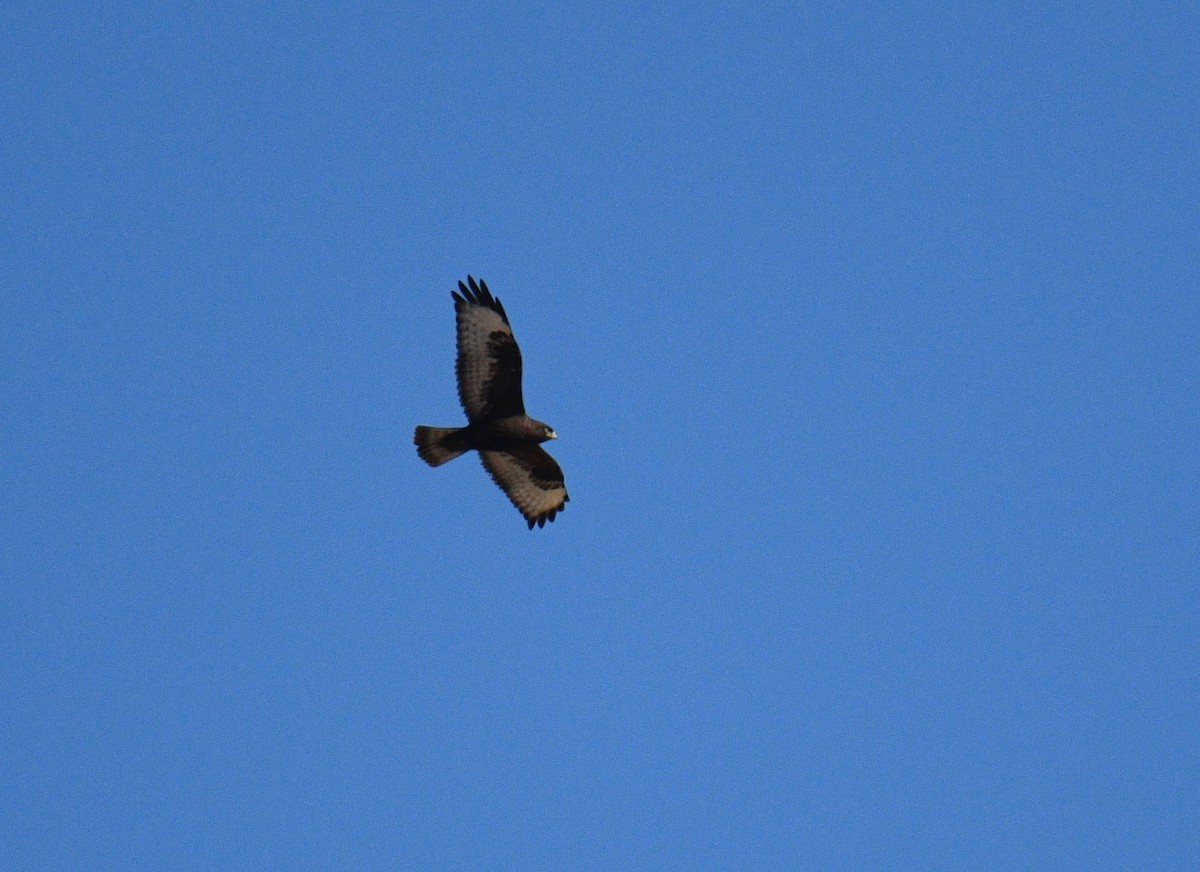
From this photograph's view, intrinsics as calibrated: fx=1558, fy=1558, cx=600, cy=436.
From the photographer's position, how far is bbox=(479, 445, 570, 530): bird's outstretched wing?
18.7 m

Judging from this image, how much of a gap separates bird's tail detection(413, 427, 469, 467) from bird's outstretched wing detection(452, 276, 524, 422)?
1.10 feet

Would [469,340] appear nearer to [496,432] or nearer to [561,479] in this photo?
[496,432]

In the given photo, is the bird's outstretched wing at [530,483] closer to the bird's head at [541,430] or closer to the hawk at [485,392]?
the hawk at [485,392]

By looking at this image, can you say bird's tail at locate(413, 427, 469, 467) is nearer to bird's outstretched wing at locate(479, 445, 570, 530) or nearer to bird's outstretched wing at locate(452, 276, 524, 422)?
bird's outstretched wing at locate(452, 276, 524, 422)

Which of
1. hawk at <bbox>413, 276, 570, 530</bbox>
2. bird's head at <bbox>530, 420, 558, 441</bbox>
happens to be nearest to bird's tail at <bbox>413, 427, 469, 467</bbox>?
hawk at <bbox>413, 276, 570, 530</bbox>

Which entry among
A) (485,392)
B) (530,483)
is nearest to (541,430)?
(485,392)

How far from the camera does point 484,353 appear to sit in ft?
57.5

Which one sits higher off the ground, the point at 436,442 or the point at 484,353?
the point at 484,353

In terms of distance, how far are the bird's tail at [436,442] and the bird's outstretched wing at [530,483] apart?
36.5 inches

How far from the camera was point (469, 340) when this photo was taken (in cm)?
1753

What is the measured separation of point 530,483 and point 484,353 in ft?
6.68

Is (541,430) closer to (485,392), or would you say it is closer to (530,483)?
(485,392)

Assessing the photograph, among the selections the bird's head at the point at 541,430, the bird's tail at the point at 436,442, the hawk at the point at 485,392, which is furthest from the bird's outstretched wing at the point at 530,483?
the bird's tail at the point at 436,442

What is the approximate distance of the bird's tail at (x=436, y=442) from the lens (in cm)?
1775
